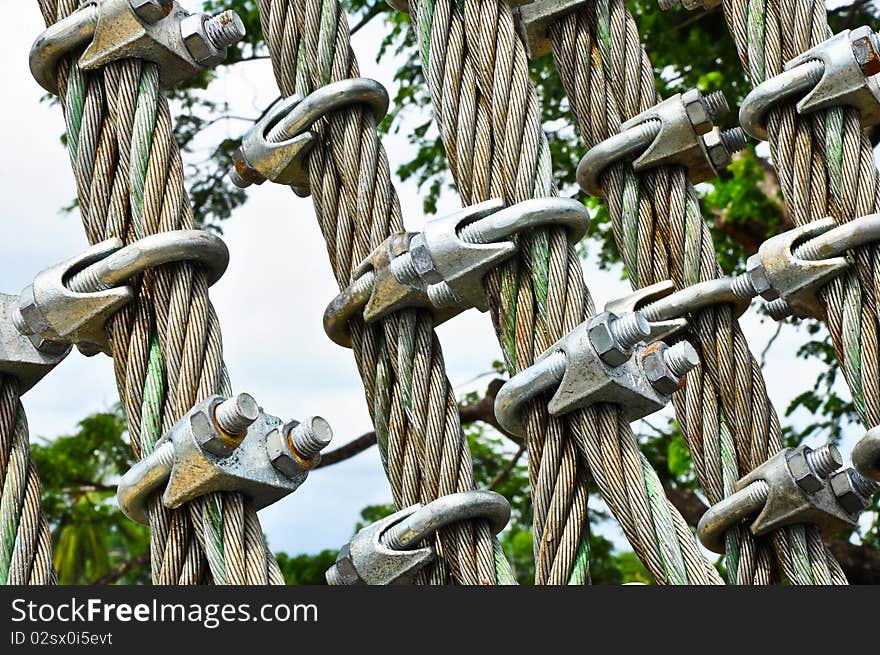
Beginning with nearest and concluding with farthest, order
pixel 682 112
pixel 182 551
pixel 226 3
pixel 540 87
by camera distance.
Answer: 1. pixel 182 551
2. pixel 682 112
3. pixel 540 87
4. pixel 226 3

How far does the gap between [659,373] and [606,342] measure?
84 mm

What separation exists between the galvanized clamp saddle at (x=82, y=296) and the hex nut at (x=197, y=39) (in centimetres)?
26

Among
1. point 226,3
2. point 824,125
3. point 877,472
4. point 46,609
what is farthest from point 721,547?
point 226,3

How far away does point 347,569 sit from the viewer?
138cm

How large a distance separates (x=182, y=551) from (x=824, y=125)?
86 cm

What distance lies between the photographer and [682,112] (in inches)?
65.0

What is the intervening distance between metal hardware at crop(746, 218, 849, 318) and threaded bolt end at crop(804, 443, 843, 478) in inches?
6.4

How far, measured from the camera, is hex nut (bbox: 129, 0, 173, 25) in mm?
1474

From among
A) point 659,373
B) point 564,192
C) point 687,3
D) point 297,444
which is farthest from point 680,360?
point 564,192

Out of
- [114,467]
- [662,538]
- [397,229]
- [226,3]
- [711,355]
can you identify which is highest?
[226,3]

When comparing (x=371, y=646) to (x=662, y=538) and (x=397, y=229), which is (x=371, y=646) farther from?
(x=397, y=229)

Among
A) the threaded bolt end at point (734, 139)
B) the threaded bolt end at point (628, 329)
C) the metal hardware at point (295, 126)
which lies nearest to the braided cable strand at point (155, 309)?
the metal hardware at point (295, 126)

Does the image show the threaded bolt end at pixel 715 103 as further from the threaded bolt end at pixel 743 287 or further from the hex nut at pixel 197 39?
the hex nut at pixel 197 39

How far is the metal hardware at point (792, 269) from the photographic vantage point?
4.94 feet
